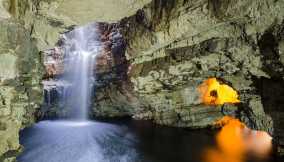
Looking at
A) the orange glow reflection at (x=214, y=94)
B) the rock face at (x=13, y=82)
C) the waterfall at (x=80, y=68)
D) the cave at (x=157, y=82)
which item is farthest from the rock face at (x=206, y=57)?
the waterfall at (x=80, y=68)

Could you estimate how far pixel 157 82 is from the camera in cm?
1335

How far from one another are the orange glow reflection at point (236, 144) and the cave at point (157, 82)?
5 cm

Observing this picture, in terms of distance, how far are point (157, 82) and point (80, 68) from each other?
9167 mm

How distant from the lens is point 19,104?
520cm

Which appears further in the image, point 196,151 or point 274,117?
point 196,151

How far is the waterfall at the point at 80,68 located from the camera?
1966 centimetres

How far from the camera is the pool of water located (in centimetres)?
941

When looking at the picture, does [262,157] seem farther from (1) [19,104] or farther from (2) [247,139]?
(1) [19,104]

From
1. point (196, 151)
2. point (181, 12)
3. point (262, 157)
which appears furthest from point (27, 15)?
point (262, 157)

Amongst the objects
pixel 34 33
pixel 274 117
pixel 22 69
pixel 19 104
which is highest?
pixel 34 33

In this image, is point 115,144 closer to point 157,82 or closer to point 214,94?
point 157,82

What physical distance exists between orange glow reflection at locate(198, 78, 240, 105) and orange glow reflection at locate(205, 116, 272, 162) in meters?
1.20

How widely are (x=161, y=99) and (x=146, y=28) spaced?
5.27m

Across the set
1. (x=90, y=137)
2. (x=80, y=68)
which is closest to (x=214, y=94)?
(x=90, y=137)
